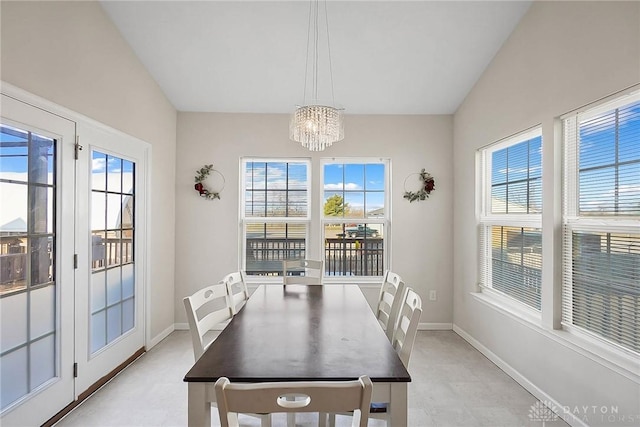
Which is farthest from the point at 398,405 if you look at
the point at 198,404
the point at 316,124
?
the point at 316,124

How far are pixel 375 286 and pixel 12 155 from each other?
11.0ft

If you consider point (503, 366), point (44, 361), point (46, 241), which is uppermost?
point (46, 241)

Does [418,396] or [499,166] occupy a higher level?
[499,166]

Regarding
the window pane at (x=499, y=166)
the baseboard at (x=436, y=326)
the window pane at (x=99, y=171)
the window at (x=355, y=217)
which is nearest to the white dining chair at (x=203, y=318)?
the window pane at (x=99, y=171)

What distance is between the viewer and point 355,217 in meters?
4.01

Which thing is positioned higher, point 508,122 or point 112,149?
point 508,122

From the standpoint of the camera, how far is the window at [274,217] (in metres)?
4.00

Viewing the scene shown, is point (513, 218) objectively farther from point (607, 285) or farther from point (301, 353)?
point (301, 353)

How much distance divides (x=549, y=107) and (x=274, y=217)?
9.31 feet

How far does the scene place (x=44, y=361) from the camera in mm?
2092

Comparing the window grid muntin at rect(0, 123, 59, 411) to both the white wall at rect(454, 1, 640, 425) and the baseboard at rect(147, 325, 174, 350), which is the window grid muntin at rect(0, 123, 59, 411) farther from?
the white wall at rect(454, 1, 640, 425)

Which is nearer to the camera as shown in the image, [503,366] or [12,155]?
[12,155]

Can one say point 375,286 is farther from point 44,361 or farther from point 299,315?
point 44,361

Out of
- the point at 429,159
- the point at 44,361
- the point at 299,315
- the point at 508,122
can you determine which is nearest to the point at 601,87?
the point at 508,122
